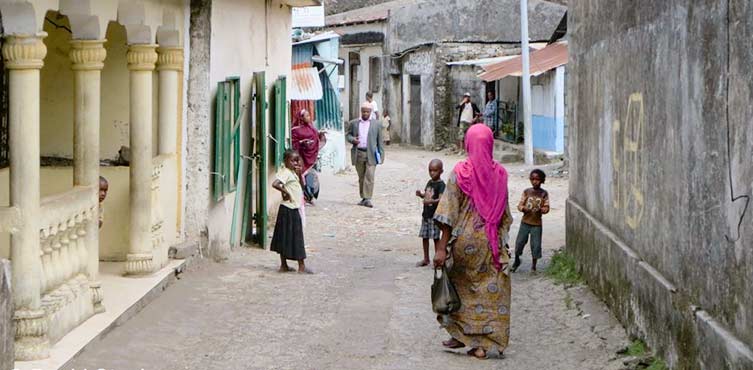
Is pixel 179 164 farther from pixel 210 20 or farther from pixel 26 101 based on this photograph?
pixel 26 101

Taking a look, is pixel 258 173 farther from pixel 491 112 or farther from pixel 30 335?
pixel 491 112

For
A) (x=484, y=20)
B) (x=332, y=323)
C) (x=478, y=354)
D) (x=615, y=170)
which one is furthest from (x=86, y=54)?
(x=484, y=20)

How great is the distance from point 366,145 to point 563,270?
7.65m

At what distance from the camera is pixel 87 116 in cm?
866

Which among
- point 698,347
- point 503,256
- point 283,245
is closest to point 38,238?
point 503,256

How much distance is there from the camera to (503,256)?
27.5ft

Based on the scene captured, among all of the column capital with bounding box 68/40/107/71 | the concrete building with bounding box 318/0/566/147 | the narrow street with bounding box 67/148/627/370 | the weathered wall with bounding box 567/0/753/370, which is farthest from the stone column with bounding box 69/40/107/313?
the concrete building with bounding box 318/0/566/147

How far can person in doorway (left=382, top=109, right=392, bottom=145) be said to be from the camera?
39188 millimetres

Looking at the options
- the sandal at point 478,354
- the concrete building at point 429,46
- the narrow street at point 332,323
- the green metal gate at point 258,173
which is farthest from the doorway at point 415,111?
the sandal at point 478,354

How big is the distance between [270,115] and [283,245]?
422cm

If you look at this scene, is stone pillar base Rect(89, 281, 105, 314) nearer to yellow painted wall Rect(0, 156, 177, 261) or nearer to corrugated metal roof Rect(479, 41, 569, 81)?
yellow painted wall Rect(0, 156, 177, 261)

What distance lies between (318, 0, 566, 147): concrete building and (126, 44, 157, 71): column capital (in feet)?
81.4

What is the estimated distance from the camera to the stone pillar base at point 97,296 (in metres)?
8.77

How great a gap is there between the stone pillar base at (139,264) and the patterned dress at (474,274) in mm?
3137
